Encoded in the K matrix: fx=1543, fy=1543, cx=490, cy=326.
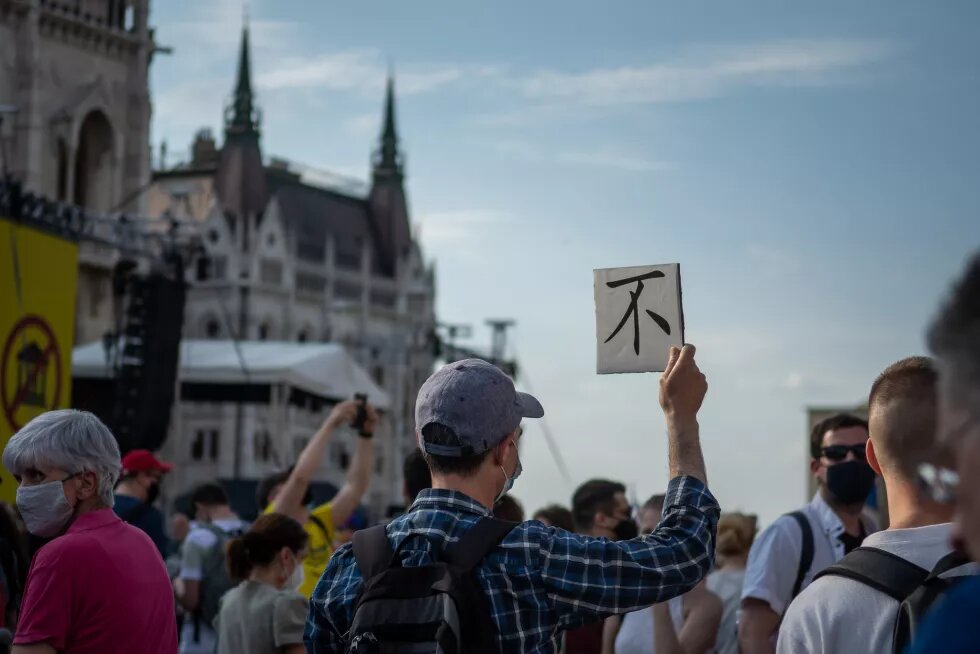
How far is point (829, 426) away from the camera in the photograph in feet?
15.2

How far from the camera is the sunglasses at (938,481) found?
1437 mm

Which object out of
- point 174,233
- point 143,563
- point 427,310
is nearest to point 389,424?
point 427,310

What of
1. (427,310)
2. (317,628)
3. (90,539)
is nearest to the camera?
(317,628)

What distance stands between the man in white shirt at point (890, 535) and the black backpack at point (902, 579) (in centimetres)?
1

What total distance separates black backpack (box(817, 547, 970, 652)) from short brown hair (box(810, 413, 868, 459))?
5.89 ft

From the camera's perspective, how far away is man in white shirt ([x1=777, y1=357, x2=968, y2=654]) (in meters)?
2.74

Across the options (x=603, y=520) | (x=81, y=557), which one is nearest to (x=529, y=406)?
(x=81, y=557)

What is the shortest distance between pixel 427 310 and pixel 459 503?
86.3 m

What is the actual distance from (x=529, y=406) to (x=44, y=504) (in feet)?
4.39

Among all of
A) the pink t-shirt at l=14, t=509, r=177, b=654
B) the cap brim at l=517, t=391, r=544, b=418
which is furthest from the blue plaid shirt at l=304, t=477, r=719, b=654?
the pink t-shirt at l=14, t=509, r=177, b=654

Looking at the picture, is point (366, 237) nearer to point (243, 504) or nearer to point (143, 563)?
point (243, 504)

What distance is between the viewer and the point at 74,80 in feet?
139

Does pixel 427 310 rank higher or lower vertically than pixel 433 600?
higher

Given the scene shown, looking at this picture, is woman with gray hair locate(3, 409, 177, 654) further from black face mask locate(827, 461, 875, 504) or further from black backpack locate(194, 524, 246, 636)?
black backpack locate(194, 524, 246, 636)
